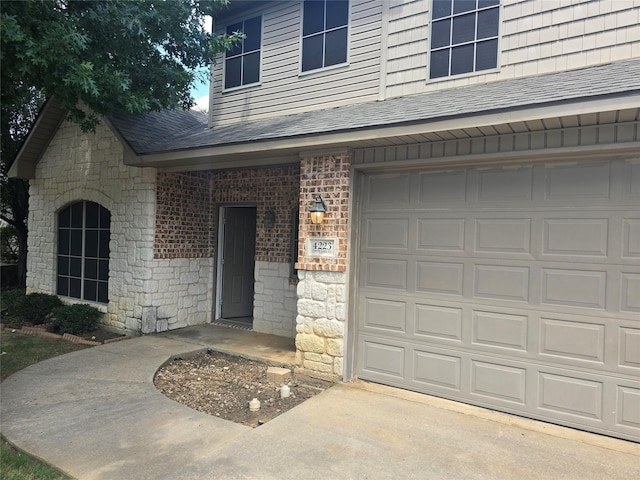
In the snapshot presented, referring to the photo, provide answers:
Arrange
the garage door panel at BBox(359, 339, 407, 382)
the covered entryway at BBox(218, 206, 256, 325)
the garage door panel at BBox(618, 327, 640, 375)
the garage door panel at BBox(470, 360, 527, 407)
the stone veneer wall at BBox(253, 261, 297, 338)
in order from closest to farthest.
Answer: the garage door panel at BBox(618, 327, 640, 375) < the garage door panel at BBox(470, 360, 527, 407) < the garage door panel at BBox(359, 339, 407, 382) < the stone veneer wall at BBox(253, 261, 297, 338) < the covered entryway at BBox(218, 206, 256, 325)

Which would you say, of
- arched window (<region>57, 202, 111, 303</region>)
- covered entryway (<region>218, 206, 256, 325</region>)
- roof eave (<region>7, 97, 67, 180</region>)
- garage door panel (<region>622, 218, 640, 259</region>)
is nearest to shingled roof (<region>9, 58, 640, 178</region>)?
garage door panel (<region>622, 218, 640, 259</region>)

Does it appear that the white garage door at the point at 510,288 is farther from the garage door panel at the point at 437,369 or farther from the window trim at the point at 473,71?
the window trim at the point at 473,71

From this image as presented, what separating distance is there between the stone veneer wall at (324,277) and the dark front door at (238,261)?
3659 millimetres

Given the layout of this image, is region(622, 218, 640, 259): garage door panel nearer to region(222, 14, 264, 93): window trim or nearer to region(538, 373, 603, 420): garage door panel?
region(538, 373, 603, 420): garage door panel

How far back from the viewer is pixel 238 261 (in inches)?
355

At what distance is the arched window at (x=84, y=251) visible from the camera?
8469mm

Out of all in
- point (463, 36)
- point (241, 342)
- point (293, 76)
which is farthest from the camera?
point (293, 76)

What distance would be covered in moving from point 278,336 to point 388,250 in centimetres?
326

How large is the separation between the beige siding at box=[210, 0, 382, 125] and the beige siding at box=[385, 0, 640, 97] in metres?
0.39

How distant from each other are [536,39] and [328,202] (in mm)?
3241

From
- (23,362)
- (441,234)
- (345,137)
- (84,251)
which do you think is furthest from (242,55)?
(23,362)

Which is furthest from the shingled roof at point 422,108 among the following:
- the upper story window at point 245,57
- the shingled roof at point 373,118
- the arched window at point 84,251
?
the arched window at point 84,251

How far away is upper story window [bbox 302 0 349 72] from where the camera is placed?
262 inches

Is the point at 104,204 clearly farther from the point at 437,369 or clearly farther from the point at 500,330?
the point at 500,330
